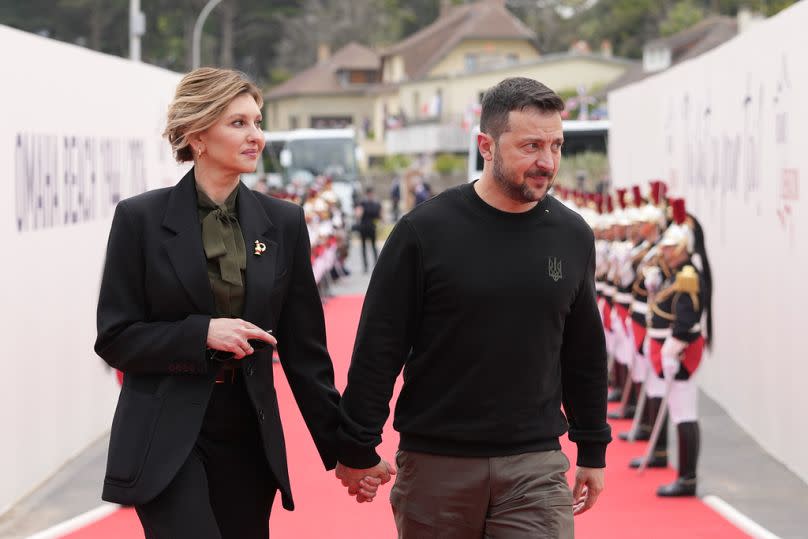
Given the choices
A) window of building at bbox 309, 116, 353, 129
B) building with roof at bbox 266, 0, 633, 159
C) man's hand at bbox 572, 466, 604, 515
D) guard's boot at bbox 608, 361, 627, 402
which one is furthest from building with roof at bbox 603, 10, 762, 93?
man's hand at bbox 572, 466, 604, 515

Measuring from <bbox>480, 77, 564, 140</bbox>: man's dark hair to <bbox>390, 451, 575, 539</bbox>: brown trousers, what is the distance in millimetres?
993

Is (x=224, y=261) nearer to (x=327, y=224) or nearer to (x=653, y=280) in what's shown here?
(x=653, y=280)

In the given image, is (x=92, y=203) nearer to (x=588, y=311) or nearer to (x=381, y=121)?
(x=588, y=311)

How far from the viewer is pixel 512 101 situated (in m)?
4.73

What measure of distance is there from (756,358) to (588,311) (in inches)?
302

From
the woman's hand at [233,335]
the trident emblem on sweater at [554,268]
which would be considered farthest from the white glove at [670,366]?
the woman's hand at [233,335]

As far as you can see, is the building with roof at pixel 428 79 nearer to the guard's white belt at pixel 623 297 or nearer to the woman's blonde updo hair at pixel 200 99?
the guard's white belt at pixel 623 297

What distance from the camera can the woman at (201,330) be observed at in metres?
4.54

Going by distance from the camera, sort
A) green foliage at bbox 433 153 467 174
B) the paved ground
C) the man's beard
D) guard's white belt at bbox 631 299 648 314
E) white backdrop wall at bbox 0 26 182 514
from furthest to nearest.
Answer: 1. green foliage at bbox 433 153 467 174
2. guard's white belt at bbox 631 299 648 314
3. white backdrop wall at bbox 0 26 182 514
4. the paved ground
5. the man's beard

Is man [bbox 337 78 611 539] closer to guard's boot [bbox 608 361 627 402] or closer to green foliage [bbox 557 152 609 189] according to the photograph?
guard's boot [bbox 608 361 627 402]

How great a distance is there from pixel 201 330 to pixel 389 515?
4.55 m

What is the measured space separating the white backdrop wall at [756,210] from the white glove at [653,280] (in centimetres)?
95

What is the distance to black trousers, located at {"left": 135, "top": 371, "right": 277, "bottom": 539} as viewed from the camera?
4523mm

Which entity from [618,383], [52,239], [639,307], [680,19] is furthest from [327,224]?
[680,19]
